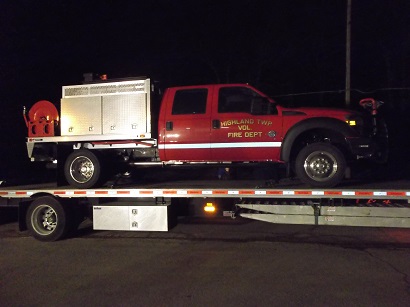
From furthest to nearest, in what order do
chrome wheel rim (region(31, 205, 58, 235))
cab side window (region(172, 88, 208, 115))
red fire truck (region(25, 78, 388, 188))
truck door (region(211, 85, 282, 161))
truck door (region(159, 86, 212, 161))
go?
1. chrome wheel rim (region(31, 205, 58, 235))
2. cab side window (region(172, 88, 208, 115))
3. truck door (region(159, 86, 212, 161))
4. truck door (region(211, 85, 282, 161))
5. red fire truck (region(25, 78, 388, 188))

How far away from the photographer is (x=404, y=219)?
7359mm

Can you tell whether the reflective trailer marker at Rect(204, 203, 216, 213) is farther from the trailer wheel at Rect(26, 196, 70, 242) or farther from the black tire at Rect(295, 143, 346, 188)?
the trailer wheel at Rect(26, 196, 70, 242)

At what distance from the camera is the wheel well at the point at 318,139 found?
7.95 metres

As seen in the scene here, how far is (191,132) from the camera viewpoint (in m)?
8.16

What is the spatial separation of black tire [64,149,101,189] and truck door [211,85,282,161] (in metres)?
2.29

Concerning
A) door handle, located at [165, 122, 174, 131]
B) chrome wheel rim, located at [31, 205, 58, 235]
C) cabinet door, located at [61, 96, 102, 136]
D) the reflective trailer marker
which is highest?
cabinet door, located at [61, 96, 102, 136]

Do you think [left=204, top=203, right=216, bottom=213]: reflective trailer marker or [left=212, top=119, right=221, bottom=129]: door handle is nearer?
[left=212, top=119, right=221, bottom=129]: door handle

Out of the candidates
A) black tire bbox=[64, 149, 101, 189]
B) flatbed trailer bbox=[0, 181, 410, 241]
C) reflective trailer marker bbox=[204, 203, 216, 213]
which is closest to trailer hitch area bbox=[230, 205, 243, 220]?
flatbed trailer bbox=[0, 181, 410, 241]

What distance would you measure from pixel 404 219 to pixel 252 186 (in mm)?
2589

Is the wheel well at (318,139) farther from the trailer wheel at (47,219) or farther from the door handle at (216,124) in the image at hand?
the trailer wheel at (47,219)

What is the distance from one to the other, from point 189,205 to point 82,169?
2212 millimetres

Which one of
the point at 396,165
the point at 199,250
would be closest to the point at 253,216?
the point at 199,250

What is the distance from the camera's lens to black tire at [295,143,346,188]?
7.61 m

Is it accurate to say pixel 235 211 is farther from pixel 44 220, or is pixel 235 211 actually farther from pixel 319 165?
pixel 44 220
